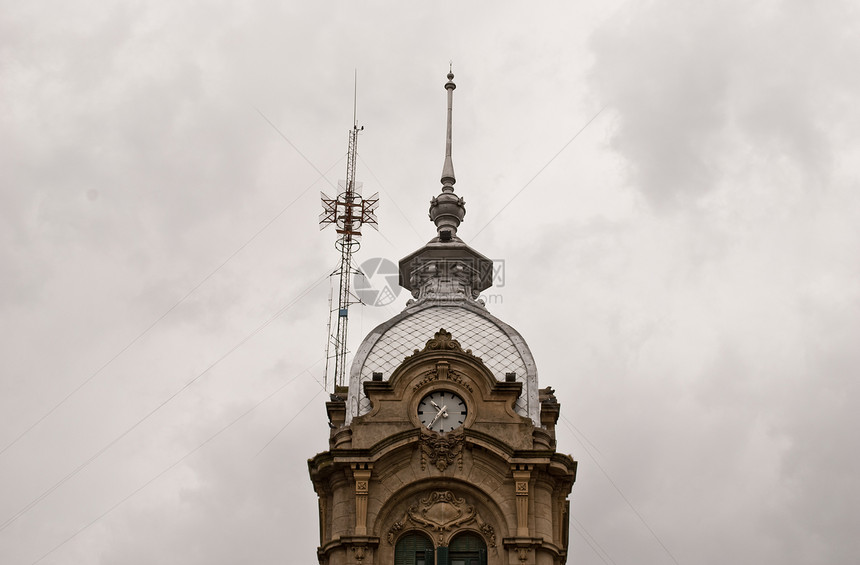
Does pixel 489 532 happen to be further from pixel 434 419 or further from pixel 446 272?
pixel 446 272

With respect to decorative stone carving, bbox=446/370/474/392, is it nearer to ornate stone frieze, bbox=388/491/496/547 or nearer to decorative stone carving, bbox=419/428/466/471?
decorative stone carving, bbox=419/428/466/471

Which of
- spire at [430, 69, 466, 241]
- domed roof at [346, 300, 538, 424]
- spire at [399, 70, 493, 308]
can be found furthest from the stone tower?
spire at [430, 69, 466, 241]

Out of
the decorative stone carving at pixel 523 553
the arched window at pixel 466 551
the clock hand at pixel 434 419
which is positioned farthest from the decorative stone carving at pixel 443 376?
the decorative stone carving at pixel 523 553

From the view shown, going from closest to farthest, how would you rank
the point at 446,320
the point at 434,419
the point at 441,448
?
the point at 441,448 < the point at 434,419 < the point at 446,320

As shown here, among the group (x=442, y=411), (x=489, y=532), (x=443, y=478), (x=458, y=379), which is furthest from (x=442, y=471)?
(x=458, y=379)

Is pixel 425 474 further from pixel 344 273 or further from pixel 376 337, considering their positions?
pixel 344 273

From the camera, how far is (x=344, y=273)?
79125 millimetres

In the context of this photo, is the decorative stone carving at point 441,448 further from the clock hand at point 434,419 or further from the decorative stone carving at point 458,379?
the decorative stone carving at point 458,379

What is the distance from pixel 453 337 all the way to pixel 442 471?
7756 millimetres

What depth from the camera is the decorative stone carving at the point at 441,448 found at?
198ft

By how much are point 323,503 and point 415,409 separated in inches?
192

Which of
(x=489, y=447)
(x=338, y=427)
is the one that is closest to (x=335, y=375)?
(x=338, y=427)

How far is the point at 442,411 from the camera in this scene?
6147 centimetres

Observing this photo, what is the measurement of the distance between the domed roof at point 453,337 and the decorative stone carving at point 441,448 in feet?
11.7
